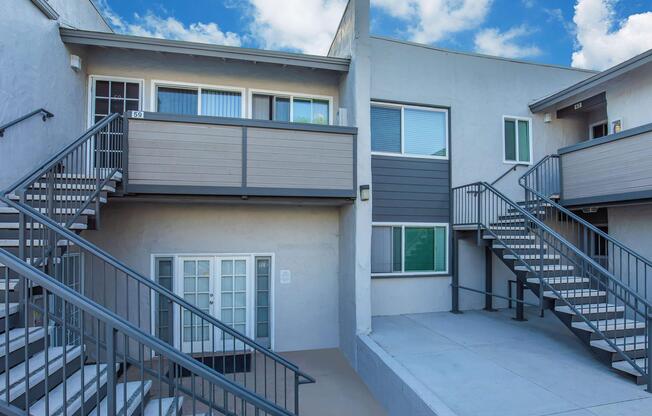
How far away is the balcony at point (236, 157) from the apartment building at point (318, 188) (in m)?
0.03

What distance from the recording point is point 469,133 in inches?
310

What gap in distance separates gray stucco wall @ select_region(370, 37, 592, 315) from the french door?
2.68 metres

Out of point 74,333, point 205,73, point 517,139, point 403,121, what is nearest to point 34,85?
point 205,73

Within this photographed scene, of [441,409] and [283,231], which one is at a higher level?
[283,231]

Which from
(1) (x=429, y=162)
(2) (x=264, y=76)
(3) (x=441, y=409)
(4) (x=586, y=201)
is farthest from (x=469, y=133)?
(3) (x=441, y=409)

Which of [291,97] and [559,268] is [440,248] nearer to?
[559,268]

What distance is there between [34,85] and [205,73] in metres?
2.73

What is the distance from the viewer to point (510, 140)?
27.1 feet

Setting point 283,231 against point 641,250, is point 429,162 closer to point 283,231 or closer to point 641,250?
point 283,231

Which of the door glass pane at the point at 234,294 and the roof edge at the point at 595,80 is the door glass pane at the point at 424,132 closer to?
the roof edge at the point at 595,80

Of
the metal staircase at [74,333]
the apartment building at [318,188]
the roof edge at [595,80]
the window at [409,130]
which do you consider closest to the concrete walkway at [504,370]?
the apartment building at [318,188]

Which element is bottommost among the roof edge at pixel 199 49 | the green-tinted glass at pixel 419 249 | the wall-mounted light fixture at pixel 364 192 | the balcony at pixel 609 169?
the green-tinted glass at pixel 419 249

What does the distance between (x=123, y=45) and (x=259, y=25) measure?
7.39 meters

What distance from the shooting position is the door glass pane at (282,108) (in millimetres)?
7129
